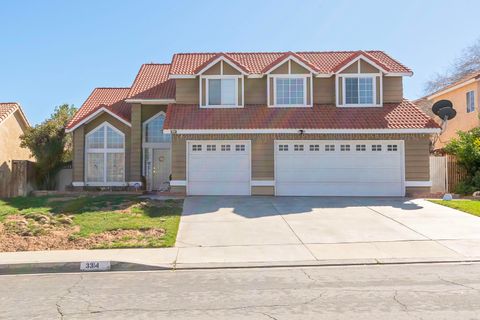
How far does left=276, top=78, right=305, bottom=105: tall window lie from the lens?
20.3 meters

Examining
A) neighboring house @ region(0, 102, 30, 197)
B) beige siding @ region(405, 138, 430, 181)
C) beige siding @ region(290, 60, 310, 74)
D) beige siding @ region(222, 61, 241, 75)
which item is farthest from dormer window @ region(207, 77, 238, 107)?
neighboring house @ region(0, 102, 30, 197)

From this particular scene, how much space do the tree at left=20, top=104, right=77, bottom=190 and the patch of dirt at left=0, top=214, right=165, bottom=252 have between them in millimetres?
9615

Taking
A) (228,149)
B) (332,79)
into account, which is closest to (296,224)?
(228,149)

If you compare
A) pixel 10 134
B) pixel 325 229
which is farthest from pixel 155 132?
pixel 325 229

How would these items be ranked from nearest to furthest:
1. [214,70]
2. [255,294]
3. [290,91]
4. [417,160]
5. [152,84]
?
[255,294], [417,160], [214,70], [290,91], [152,84]

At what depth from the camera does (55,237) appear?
11156 millimetres

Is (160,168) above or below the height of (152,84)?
below

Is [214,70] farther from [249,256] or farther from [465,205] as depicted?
[249,256]

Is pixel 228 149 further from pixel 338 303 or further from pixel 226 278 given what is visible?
pixel 338 303

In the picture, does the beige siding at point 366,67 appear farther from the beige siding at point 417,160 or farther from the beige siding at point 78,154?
the beige siding at point 78,154

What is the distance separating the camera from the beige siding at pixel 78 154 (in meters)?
21.2

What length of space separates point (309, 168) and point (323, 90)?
13.4 feet

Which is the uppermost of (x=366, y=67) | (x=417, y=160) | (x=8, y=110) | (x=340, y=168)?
(x=366, y=67)

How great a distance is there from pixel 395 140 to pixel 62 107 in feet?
79.1
